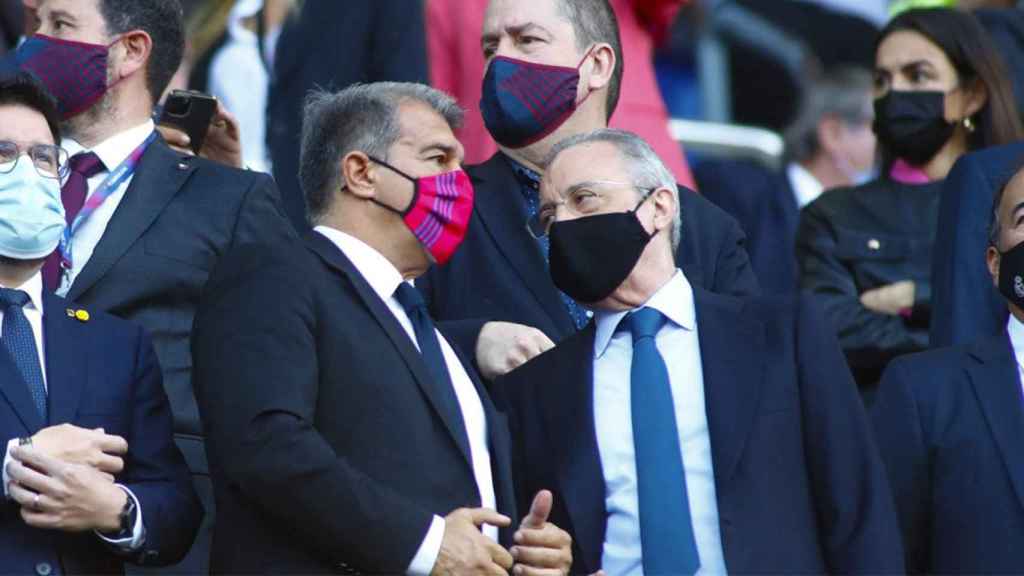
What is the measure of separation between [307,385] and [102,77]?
1.75 metres

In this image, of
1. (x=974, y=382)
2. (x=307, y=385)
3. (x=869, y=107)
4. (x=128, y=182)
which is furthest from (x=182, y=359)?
(x=869, y=107)

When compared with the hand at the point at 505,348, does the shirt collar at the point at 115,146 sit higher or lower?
higher

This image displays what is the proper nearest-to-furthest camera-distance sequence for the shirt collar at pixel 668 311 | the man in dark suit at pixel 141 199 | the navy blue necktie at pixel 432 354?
the navy blue necktie at pixel 432 354, the shirt collar at pixel 668 311, the man in dark suit at pixel 141 199

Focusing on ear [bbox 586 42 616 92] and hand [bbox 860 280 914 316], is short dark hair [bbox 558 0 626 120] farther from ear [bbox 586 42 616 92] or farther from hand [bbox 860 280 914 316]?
hand [bbox 860 280 914 316]

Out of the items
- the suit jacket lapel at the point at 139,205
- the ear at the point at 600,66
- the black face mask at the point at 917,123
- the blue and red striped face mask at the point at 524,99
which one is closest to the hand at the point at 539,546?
the suit jacket lapel at the point at 139,205

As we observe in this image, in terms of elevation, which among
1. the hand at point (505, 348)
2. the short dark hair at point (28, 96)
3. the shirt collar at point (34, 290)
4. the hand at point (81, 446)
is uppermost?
the short dark hair at point (28, 96)

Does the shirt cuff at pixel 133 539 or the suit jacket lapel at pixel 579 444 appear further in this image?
the suit jacket lapel at pixel 579 444

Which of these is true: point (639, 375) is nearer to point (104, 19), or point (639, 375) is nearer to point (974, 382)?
point (974, 382)

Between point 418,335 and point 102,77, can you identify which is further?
point 102,77

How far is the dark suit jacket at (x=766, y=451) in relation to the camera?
20.1 ft

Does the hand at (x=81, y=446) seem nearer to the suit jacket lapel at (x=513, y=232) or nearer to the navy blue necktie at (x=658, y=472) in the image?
the navy blue necktie at (x=658, y=472)

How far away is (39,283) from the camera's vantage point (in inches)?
249

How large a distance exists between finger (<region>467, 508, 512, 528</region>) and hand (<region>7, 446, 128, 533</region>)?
91cm

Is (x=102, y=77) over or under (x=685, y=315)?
over
